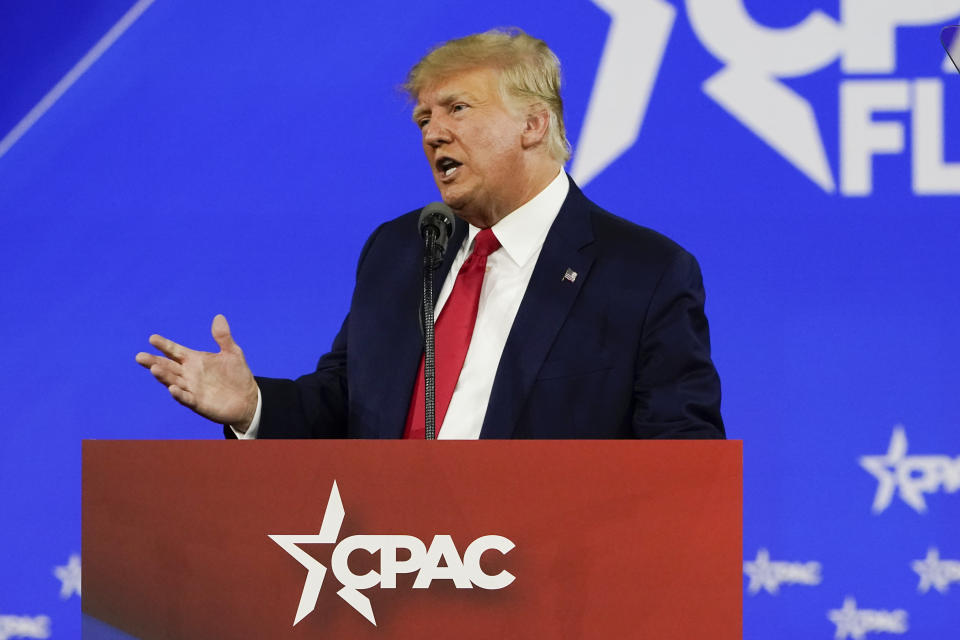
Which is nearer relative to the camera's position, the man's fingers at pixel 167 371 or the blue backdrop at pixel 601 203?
the man's fingers at pixel 167 371

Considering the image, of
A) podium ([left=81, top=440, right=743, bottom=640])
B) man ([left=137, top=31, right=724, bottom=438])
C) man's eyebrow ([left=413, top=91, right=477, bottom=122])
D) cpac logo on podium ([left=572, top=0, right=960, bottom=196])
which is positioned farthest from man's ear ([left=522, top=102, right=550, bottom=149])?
podium ([left=81, top=440, right=743, bottom=640])

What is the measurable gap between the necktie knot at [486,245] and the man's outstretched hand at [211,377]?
51cm

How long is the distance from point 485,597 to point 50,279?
2118 mm

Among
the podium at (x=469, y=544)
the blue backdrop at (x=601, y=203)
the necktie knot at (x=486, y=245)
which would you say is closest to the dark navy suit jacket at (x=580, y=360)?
the necktie knot at (x=486, y=245)

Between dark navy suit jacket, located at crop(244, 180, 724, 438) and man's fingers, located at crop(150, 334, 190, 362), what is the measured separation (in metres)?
0.23

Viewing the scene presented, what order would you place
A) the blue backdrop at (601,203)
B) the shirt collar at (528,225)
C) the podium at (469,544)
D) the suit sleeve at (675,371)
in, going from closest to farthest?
the podium at (469,544) < the suit sleeve at (675,371) < the shirt collar at (528,225) < the blue backdrop at (601,203)

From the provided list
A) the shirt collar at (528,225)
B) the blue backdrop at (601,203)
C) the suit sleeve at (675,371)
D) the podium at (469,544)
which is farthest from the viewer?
the blue backdrop at (601,203)

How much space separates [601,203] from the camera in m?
2.67

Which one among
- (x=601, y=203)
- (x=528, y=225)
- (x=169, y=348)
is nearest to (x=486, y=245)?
(x=528, y=225)

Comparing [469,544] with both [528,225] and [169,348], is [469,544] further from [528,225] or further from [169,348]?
[528,225]

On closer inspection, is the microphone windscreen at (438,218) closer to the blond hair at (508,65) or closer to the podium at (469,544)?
the blond hair at (508,65)

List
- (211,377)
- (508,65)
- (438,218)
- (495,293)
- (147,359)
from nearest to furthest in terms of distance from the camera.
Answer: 1. (147,359)
2. (211,377)
3. (438,218)
4. (495,293)
5. (508,65)

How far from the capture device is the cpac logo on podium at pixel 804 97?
8.59 ft

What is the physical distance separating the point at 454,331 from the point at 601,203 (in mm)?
976
